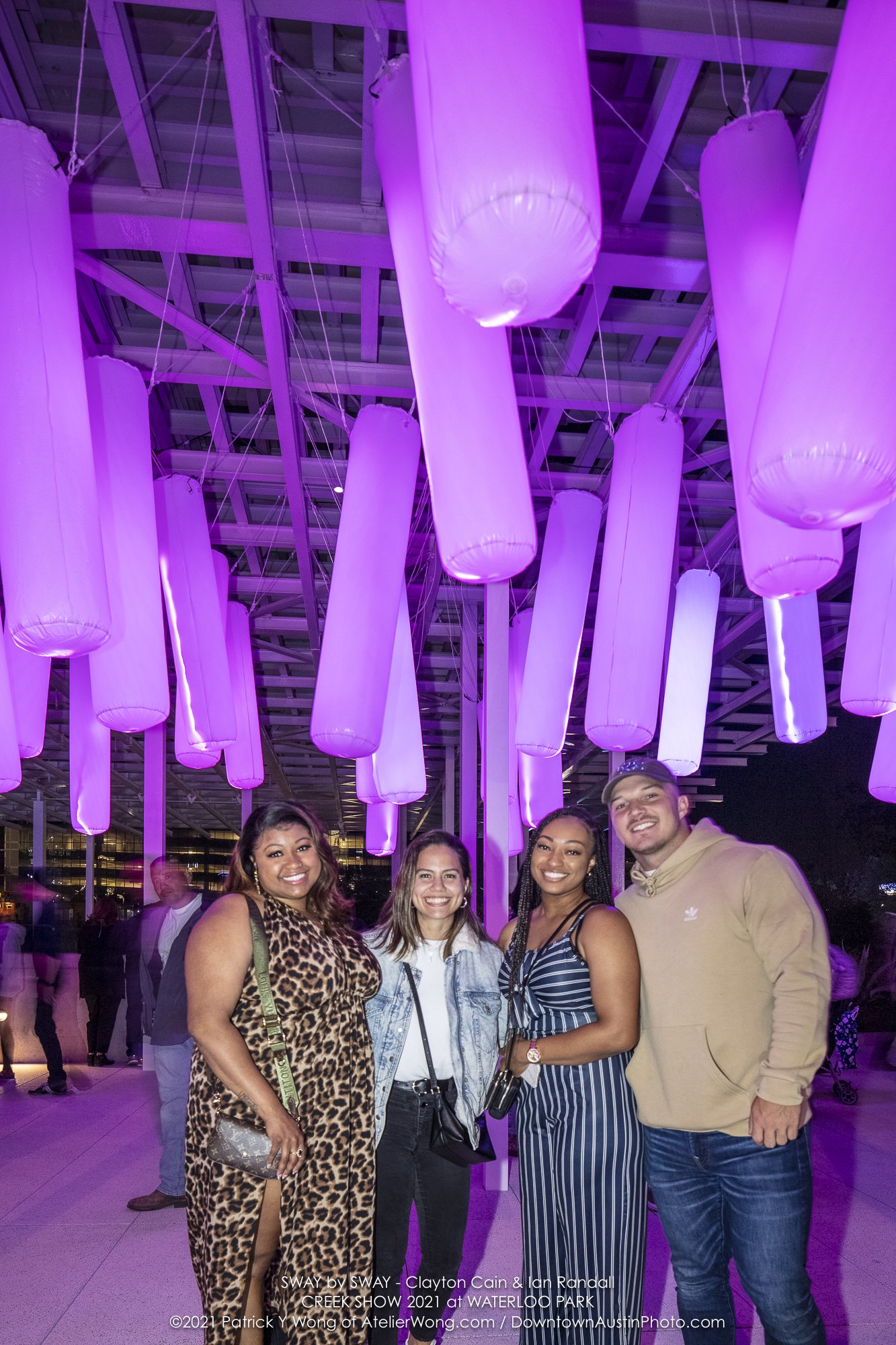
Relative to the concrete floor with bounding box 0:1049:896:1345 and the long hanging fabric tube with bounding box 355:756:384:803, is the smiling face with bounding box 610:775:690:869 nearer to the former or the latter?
the concrete floor with bounding box 0:1049:896:1345

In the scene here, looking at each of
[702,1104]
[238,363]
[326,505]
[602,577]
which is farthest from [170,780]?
[702,1104]

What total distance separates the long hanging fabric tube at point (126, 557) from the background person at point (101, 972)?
5.51 m

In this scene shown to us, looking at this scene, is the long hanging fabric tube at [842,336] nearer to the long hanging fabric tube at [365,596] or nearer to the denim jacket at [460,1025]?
the denim jacket at [460,1025]

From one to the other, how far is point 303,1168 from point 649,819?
3.93 feet

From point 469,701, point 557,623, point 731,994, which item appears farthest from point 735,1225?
point 469,701

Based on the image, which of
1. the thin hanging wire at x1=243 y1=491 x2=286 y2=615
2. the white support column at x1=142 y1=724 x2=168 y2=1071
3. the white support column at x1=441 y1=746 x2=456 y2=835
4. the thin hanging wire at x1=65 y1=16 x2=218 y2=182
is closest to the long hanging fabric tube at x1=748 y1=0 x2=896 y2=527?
the thin hanging wire at x1=65 y1=16 x2=218 y2=182

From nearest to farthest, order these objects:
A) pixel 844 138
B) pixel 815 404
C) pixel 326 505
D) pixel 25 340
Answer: pixel 815 404
pixel 844 138
pixel 25 340
pixel 326 505

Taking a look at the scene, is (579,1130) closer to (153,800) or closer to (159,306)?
(159,306)

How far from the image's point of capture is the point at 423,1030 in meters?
2.66

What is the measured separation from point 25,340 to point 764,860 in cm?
255

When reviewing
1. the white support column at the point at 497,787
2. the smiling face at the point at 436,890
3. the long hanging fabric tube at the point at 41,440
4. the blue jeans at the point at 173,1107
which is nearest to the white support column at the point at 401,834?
the white support column at the point at 497,787

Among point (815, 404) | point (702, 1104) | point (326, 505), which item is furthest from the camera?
point (326, 505)

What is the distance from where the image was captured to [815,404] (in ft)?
6.34

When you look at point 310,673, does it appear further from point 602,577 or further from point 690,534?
point 602,577
